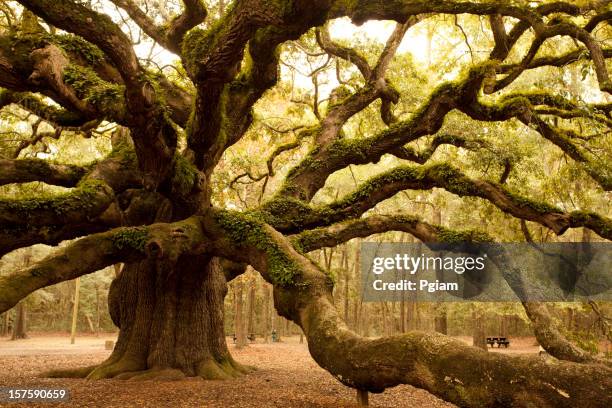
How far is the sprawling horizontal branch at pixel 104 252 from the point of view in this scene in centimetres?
752

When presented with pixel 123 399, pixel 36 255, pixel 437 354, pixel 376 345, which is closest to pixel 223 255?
pixel 123 399

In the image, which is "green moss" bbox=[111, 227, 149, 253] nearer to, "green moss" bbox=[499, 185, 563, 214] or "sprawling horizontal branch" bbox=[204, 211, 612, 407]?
"sprawling horizontal branch" bbox=[204, 211, 612, 407]

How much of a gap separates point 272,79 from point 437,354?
18.3 feet

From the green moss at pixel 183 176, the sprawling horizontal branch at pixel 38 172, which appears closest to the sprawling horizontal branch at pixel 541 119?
the green moss at pixel 183 176

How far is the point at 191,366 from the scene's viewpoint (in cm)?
1067

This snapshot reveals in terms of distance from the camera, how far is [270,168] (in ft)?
50.9

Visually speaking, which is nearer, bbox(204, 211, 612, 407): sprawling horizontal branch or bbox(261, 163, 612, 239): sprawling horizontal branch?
bbox(204, 211, 612, 407): sprawling horizontal branch

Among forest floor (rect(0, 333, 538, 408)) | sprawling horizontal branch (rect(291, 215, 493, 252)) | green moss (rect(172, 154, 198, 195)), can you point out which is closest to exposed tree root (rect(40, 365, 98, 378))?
forest floor (rect(0, 333, 538, 408))

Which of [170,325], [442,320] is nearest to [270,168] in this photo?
[170,325]

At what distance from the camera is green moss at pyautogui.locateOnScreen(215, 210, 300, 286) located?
7793mm

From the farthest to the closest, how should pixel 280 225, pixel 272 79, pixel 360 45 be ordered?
pixel 360 45 < pixel 280 225 < pixel 272 79

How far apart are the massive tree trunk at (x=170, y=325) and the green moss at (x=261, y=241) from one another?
155cm

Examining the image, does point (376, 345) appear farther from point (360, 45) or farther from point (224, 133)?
point (360, 45)

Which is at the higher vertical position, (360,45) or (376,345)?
(360,45)
